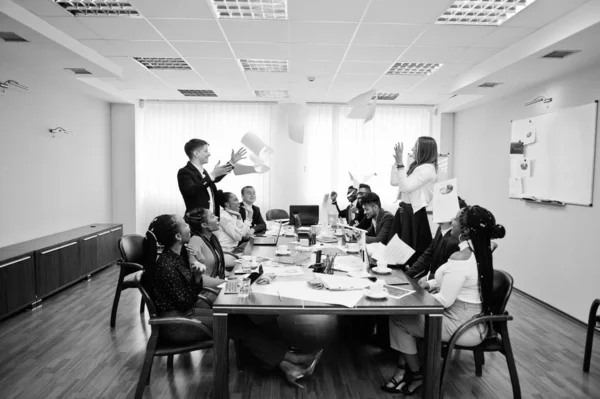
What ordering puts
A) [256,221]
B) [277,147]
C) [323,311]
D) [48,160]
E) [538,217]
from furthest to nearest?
[277,147], [256,221], [48,160], [538,217], [323,311]

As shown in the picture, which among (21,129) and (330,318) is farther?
(21,129)

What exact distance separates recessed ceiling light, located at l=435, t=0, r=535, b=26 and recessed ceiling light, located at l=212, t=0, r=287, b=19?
143 cm

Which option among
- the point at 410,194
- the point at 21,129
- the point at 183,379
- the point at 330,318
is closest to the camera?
the point at 183,379

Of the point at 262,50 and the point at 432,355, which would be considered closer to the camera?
the point at 432,355

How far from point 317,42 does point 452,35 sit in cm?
134

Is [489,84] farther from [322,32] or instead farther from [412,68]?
[322,32]

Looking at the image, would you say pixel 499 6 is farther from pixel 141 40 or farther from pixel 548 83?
pixel 141 40

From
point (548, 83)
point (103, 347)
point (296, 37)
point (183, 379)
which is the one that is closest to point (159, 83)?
point (296, 37)

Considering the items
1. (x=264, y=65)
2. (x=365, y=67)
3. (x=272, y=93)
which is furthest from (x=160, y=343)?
(x=272, y=93)

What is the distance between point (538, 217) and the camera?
488cm

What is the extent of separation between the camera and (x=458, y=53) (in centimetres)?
452

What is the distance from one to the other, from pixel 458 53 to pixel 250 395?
159 inches

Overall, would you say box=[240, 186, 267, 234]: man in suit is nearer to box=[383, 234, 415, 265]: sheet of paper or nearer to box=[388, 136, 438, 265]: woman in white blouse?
box=[388, 136, 438, 265]: woman in white blouse

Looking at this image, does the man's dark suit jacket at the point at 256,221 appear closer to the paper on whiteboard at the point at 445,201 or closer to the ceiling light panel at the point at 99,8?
the ceiling light panel at the point at 99,8
